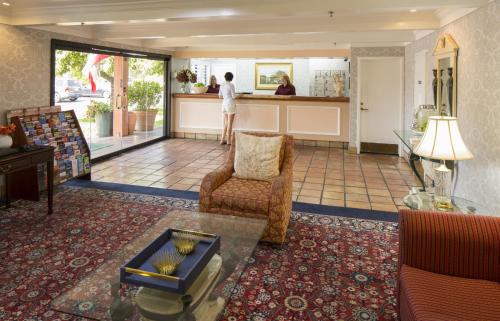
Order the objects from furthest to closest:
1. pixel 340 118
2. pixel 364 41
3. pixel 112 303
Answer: pixel 340 118 < pixel 364 41 < pixel 112 303

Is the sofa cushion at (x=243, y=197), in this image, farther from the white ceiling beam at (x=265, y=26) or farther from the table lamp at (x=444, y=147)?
the white ceiling beam at (x=265, y=26)

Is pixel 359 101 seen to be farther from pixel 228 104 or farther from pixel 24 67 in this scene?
pixel 24 67

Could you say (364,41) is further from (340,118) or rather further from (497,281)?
(497,281)

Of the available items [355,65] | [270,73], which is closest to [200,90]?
[270,73]

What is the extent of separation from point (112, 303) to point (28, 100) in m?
4.17

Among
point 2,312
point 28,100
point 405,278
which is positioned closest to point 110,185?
point 28,100

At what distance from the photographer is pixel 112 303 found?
5.76ft

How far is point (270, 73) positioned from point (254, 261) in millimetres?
9545

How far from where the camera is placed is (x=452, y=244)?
1956mm

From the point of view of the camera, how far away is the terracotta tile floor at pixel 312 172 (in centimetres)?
474

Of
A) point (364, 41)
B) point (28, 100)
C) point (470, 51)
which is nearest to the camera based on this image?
point (470, 51)

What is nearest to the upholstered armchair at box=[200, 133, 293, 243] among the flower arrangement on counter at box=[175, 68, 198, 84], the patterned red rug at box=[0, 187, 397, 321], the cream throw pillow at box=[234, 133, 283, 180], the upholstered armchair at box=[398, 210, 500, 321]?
the cream throw pillow at box=[234, 133, 283, 180]

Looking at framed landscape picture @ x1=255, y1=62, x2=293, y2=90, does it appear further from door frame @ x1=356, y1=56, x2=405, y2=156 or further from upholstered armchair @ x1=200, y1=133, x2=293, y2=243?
upholstered armchair @ x1=200, y1=133, x2=293, y2=243

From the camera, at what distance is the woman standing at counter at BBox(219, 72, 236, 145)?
26.4 ft
